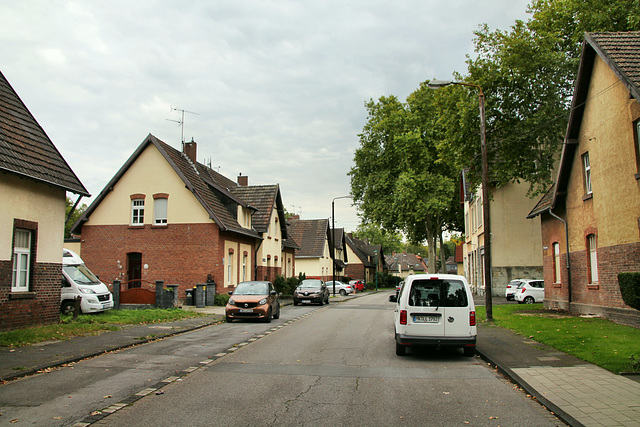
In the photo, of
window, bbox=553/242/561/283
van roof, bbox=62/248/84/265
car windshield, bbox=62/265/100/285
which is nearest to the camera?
car windshield, bbox=62/265/100/285

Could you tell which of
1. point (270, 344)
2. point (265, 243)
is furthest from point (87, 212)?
point (270, 344)

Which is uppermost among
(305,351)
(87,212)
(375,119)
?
(375,119)

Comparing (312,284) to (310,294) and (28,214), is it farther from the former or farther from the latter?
(28,214)

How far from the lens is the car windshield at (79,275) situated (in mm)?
19828

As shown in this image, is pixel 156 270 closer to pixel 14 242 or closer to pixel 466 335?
pixel 14 242

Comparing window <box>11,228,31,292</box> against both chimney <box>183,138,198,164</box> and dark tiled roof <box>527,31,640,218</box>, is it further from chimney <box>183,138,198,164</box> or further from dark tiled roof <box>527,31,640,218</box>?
chimney <box>183,138,198,164</box>

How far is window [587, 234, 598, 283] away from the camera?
19016 mm

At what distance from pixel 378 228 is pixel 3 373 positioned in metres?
40.3

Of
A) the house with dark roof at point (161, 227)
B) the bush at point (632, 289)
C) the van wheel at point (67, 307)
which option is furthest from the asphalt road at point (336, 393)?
the house with dark roof at point (161, 227)

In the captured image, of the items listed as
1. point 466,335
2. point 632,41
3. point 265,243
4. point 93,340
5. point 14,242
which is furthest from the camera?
point 265,243

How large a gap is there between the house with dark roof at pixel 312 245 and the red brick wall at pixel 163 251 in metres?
26.9

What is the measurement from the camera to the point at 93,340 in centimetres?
Result: 1327

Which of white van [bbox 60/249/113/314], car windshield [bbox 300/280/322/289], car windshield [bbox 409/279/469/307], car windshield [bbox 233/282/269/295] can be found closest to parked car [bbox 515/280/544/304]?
car windshield [bbox 300/280/322/289]

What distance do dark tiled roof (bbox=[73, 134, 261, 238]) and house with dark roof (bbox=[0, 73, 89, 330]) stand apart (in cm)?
1170
